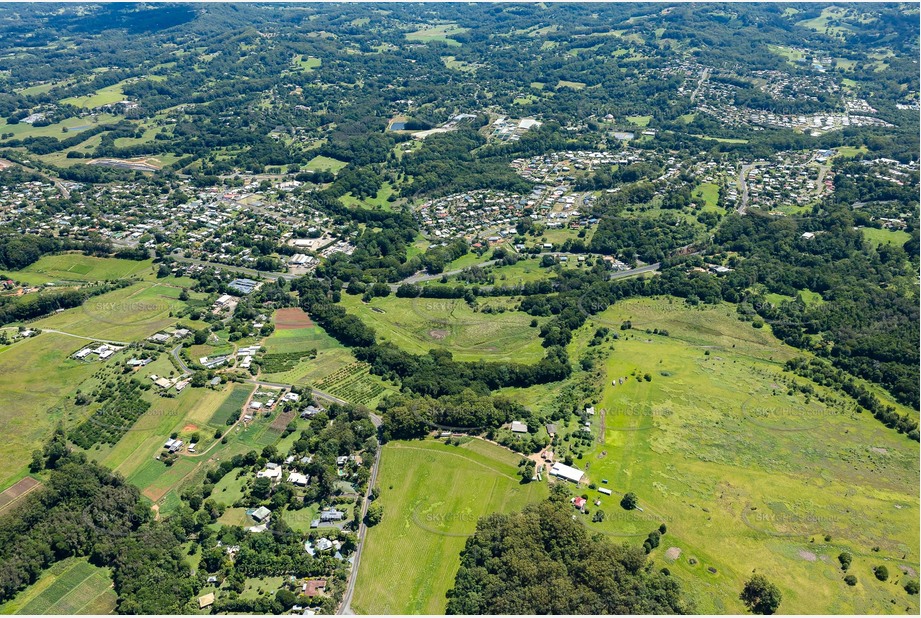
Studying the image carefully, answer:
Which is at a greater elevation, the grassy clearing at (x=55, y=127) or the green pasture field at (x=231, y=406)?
the grassy clearing at (x=55, y=127)

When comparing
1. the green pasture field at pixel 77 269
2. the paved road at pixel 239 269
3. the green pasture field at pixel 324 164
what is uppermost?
the green pasture field at pixel 324 164

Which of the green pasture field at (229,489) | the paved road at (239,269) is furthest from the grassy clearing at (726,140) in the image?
the green pasture field at (229,489)

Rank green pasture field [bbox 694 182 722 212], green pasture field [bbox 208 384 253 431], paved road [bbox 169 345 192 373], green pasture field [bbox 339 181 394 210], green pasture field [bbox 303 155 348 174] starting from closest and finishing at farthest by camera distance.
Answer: green pasture field [bbox 208 384 253 431] < paved road [bbox 169 345 192 373] < green pasture field [bbox 694 182 722 212] < green pasture field [bbox 339 181 394 210] < green pasture field [bbox 303 155 348 174]

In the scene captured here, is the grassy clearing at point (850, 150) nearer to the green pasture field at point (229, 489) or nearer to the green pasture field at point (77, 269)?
the green pasture field at point (229, 489)

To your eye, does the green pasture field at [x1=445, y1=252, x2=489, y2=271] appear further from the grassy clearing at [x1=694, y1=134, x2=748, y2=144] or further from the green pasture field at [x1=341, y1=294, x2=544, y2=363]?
the grassy clearing at [x1=694, y1=134, x2=748, y2=144]

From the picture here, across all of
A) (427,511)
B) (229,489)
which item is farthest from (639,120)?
(229,489)

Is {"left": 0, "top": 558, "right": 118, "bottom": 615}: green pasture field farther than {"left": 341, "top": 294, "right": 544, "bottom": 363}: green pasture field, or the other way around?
{"left": 341, "top": 294, "right": 544, "bottom": 363}: green pasture field

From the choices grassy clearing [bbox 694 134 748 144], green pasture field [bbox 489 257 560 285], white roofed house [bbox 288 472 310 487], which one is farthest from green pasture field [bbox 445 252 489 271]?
grassy clearing [bbox 694 134 748 144]
